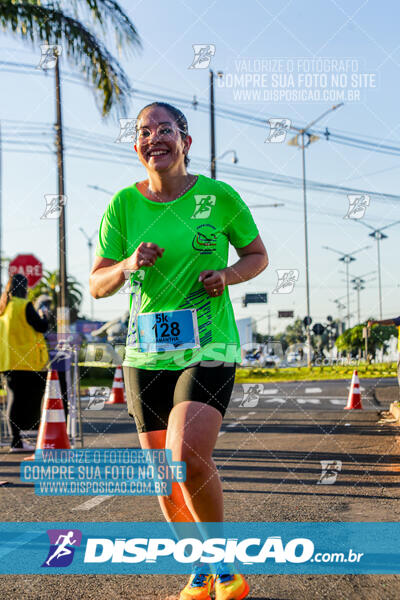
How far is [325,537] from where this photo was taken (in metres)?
4.17

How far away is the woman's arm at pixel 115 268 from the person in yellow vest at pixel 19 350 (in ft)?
17.7

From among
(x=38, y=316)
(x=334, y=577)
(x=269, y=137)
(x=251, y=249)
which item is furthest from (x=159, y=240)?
(x=38, y=316)

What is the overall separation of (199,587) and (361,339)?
252 inches

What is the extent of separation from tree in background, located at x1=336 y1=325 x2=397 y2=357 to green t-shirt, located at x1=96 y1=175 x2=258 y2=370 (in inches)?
218

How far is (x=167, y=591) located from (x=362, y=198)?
4265mm

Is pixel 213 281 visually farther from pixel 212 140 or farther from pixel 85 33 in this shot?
pixel 212 140

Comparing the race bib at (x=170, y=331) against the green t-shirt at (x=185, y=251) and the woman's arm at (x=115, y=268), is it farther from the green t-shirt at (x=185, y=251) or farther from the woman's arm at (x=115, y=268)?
the woman's arm at (x=115, y=268)

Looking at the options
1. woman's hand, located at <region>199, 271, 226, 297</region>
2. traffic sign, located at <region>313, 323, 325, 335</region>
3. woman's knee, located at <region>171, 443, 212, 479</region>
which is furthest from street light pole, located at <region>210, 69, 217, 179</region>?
woman's knee, located at <region>171, 443, 212, 479</region>

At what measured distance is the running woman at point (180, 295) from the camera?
2.97m

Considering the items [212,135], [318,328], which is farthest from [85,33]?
[212,135]

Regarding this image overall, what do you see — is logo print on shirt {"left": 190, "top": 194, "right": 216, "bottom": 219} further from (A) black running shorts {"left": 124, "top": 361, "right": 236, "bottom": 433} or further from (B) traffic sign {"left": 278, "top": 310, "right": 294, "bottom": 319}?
(B) traffic sign {"left": 278, "top": 310, "right": 294, "bottom": 319}

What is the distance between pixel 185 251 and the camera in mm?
3125

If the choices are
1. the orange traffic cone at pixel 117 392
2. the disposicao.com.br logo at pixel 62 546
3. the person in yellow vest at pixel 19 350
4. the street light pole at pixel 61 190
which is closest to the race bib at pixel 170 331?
the disposicao.com.br logo at pixel 62 546

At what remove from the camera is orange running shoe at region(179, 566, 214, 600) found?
299cm
